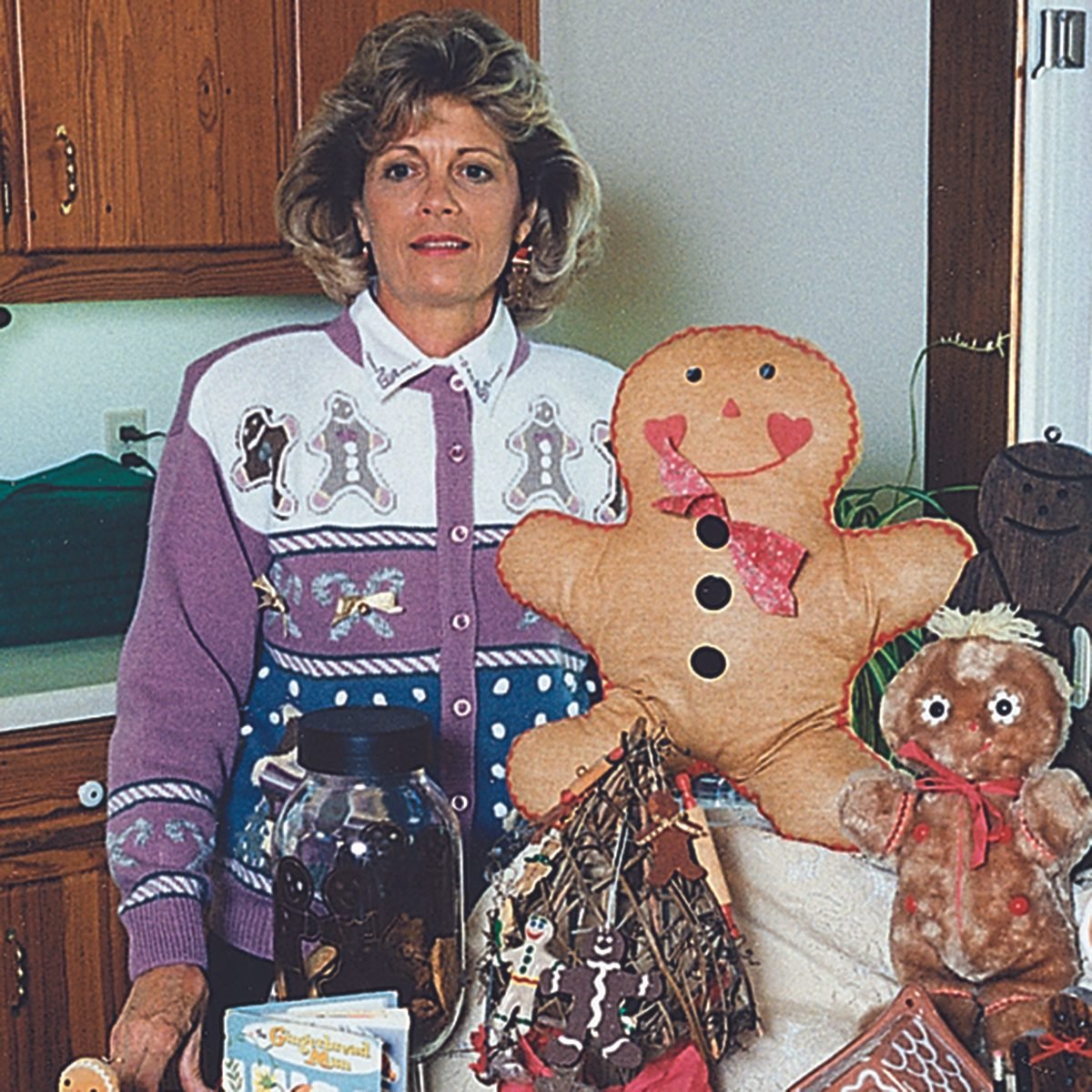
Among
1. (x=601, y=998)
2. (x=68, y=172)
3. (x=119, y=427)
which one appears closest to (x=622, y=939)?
(x=601, y=998)

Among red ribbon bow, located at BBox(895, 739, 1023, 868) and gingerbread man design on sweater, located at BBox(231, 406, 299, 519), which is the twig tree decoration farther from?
gingerbread man design on sweater, located at BBox(231, 406, 299, 519)

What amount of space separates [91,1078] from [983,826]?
51cm

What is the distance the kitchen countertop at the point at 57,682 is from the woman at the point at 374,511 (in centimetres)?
68

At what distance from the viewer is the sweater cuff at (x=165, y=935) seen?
3.95 ft

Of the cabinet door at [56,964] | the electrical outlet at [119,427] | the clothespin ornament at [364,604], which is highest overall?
the electrical outlet at [119,427]

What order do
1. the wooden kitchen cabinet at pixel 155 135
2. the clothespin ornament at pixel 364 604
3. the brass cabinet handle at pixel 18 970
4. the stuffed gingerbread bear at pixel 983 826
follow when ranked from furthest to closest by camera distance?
the wooden kitchen cabinet at pixel 155 135, the brass cabinet handle at pixel 18 970, the clothespin ornament at pixel 364 604, the stuffed gingerbread bear at pixel 983 826

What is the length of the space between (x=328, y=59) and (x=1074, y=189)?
924mm

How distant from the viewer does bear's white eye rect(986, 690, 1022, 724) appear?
1052 millimetres

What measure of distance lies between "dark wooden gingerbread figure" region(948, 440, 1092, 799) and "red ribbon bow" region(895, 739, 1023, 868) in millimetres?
98

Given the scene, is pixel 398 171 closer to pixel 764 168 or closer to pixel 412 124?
pixel 412 124

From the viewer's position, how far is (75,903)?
2008mm

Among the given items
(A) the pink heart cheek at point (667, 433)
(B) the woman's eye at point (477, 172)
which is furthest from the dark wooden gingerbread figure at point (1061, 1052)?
(B) the woman's eye at point (477, 172)

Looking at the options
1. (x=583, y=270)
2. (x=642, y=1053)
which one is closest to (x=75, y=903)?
(x=583, y=270)

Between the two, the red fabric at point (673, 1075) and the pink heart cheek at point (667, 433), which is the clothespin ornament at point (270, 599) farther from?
the red fabric at point (673, 1075)
